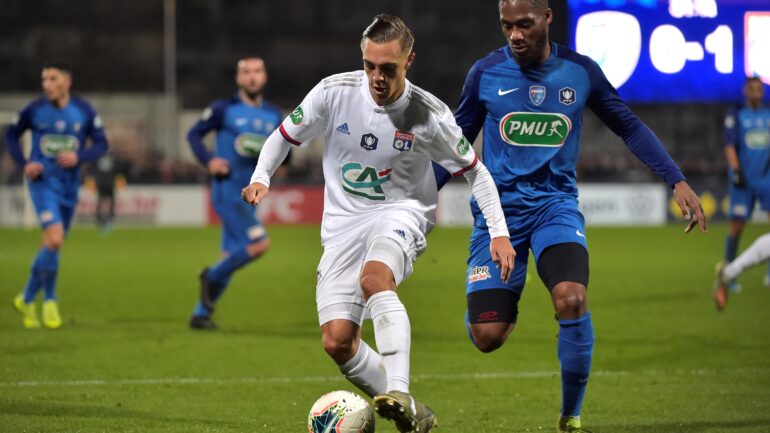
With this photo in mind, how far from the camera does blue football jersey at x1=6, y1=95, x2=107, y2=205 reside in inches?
442

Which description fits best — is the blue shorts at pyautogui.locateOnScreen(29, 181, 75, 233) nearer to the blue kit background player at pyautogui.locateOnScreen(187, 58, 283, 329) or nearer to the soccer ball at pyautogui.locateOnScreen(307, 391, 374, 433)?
the blue kit background player at pyautogui.locateOnScreen(187, 58, 283, 329)

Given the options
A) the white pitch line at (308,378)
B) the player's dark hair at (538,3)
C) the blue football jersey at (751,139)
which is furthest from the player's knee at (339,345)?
the blue football jersey at (751,139)

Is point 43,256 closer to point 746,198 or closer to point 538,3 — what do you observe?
point 538,3

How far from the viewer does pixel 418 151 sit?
5.64m

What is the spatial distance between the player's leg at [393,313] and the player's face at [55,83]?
6.40 meters

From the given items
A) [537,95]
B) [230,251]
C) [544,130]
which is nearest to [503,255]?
[544,130]

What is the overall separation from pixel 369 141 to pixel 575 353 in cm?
137

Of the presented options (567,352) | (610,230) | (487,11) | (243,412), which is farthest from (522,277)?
(487,11)

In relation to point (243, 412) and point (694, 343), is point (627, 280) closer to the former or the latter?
point (694, 343)

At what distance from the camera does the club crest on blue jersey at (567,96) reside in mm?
6062

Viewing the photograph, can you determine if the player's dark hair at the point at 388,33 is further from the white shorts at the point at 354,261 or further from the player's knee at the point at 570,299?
the player's knee at the point at 570,299

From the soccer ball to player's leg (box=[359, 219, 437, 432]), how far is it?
17 centimetres

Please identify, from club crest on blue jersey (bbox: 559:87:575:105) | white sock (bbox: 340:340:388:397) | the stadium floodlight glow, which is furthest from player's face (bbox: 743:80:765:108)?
white sock (bbox: 340:340:388:397)

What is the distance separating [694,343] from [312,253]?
11.6 metres
